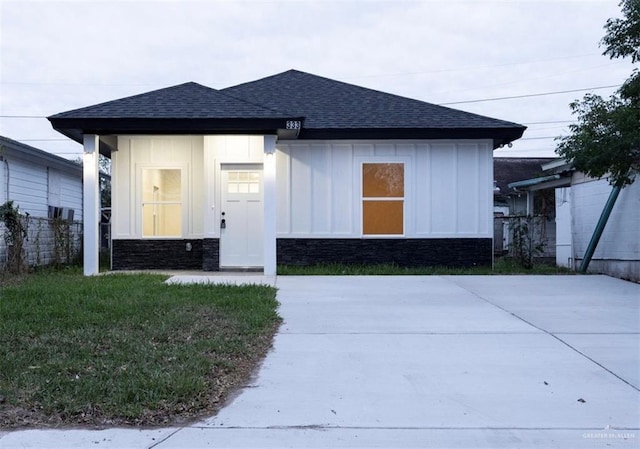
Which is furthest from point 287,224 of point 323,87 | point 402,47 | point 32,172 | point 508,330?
point 402,47

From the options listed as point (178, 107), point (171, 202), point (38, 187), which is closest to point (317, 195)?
point (171, 202)

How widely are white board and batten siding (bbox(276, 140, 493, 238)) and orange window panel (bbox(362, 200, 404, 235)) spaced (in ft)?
0.50

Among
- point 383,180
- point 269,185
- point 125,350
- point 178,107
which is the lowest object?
point 125,350

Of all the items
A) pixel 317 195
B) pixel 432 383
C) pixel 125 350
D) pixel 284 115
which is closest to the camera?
pixel 432 383

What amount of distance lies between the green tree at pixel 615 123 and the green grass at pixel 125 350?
20.2 feet

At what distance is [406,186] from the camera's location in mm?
12422

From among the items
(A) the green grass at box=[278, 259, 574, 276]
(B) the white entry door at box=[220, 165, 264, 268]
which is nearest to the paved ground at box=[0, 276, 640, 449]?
(A) the green grass at box=[278, 259, 574, 276]

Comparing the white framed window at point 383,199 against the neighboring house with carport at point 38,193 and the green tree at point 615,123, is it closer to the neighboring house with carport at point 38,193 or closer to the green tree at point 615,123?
the green tree at point 615,123

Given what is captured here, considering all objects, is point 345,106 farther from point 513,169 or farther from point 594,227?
point 513,169

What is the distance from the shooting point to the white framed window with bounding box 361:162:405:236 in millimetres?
12422

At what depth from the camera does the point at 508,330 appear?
6324 mm

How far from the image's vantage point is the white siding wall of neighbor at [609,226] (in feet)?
35.2

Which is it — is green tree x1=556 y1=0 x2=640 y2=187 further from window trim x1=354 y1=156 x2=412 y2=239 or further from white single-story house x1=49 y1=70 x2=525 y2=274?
window trim x1=354 y1=156 x2=412 y2=239

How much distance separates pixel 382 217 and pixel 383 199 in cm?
42
